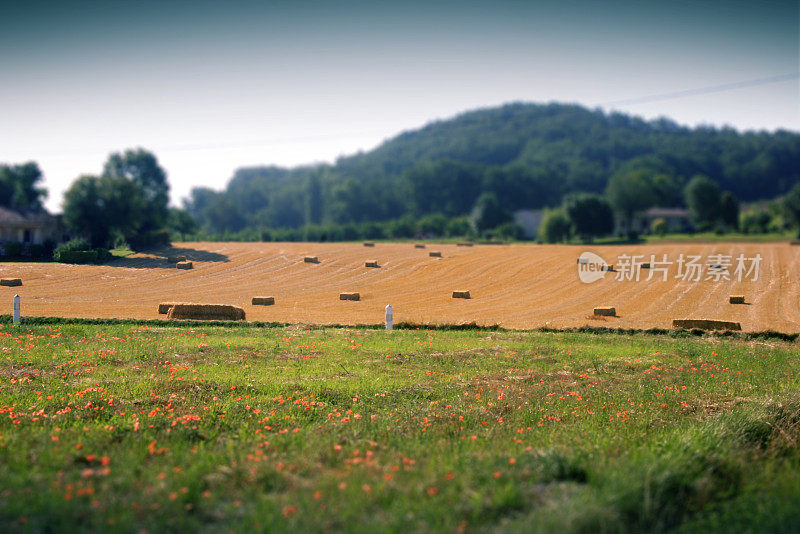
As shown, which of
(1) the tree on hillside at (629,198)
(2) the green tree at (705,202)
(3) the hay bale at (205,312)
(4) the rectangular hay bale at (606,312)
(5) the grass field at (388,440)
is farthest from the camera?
(1) the tree on hillside at (629,198)

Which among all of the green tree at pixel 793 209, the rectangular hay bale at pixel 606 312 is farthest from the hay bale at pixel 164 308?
the green tree at pixel 793 209

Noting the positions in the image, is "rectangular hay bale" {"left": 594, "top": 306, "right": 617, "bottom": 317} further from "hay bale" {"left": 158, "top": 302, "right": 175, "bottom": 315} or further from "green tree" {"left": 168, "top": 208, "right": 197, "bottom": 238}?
"green tree" {"left": 168, "top": 208, "right": 197, "bottom": 238}

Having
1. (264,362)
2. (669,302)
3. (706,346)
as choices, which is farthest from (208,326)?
(669,302)

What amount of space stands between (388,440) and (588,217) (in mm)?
102109

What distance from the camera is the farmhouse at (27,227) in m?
26.2

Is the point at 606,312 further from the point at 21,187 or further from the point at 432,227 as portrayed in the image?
the point at 432,227

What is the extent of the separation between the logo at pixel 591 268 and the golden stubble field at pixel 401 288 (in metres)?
0.71

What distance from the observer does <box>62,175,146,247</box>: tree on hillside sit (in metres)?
28.4

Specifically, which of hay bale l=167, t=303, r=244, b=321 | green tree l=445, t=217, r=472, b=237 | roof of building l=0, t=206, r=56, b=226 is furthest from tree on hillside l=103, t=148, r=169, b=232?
green tree l=445, t=217, r=472, b=237

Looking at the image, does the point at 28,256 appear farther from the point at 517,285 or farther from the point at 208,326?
the point at 517,285

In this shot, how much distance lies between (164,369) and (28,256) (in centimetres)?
1572

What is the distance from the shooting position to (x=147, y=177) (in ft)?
175

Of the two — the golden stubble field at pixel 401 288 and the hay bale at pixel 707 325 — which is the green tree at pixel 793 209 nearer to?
the golden stubble field at pixel 401 288

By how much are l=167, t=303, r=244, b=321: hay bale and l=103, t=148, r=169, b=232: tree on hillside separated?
1096cm
